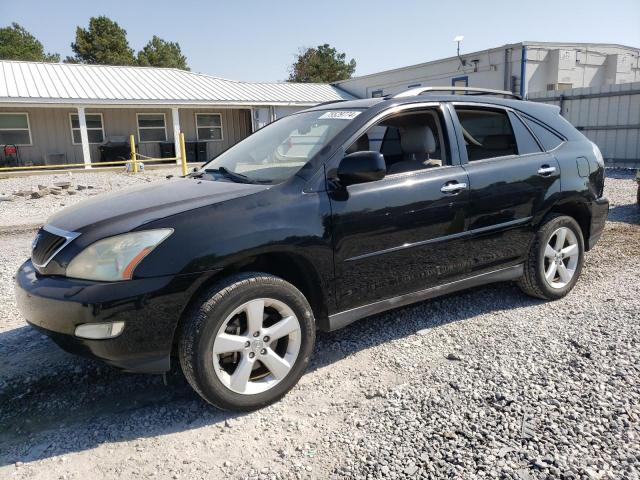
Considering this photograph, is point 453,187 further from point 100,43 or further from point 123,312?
point 100,43

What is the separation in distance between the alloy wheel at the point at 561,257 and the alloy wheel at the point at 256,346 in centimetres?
252

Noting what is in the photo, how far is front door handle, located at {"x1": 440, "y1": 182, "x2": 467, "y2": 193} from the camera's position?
3.52 m

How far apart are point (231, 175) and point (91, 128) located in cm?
2107

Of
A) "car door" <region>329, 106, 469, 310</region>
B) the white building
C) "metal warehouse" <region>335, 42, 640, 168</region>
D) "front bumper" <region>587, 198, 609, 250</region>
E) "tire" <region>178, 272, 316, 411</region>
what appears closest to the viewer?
"tire" <region>178, 272, 316, 411</region>

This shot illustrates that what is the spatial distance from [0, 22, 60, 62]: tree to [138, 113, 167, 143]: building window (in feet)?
142

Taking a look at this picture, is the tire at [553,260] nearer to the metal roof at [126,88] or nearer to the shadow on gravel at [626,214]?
the shadow on gravel at [626,214]

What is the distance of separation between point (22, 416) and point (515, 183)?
3719 mm

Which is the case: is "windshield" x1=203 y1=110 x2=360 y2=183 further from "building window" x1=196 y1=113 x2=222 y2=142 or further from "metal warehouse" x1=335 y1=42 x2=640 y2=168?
"building window" x1=196 y1=113 x2=222 y2=142

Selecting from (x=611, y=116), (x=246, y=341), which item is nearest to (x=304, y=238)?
(x=246, y=341)

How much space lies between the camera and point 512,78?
18766mm

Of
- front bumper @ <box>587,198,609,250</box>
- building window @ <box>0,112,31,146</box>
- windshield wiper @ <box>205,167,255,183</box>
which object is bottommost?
front bumper @ <box>587,198,609,250</box>

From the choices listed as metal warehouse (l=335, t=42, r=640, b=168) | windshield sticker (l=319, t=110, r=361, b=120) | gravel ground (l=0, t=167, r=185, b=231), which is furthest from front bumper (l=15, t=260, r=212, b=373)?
metal warehouse (l=335, t=42, r=640, b=168)

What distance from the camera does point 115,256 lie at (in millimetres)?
2531

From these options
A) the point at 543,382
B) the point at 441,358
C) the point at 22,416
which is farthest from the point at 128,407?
the point at 543,382
